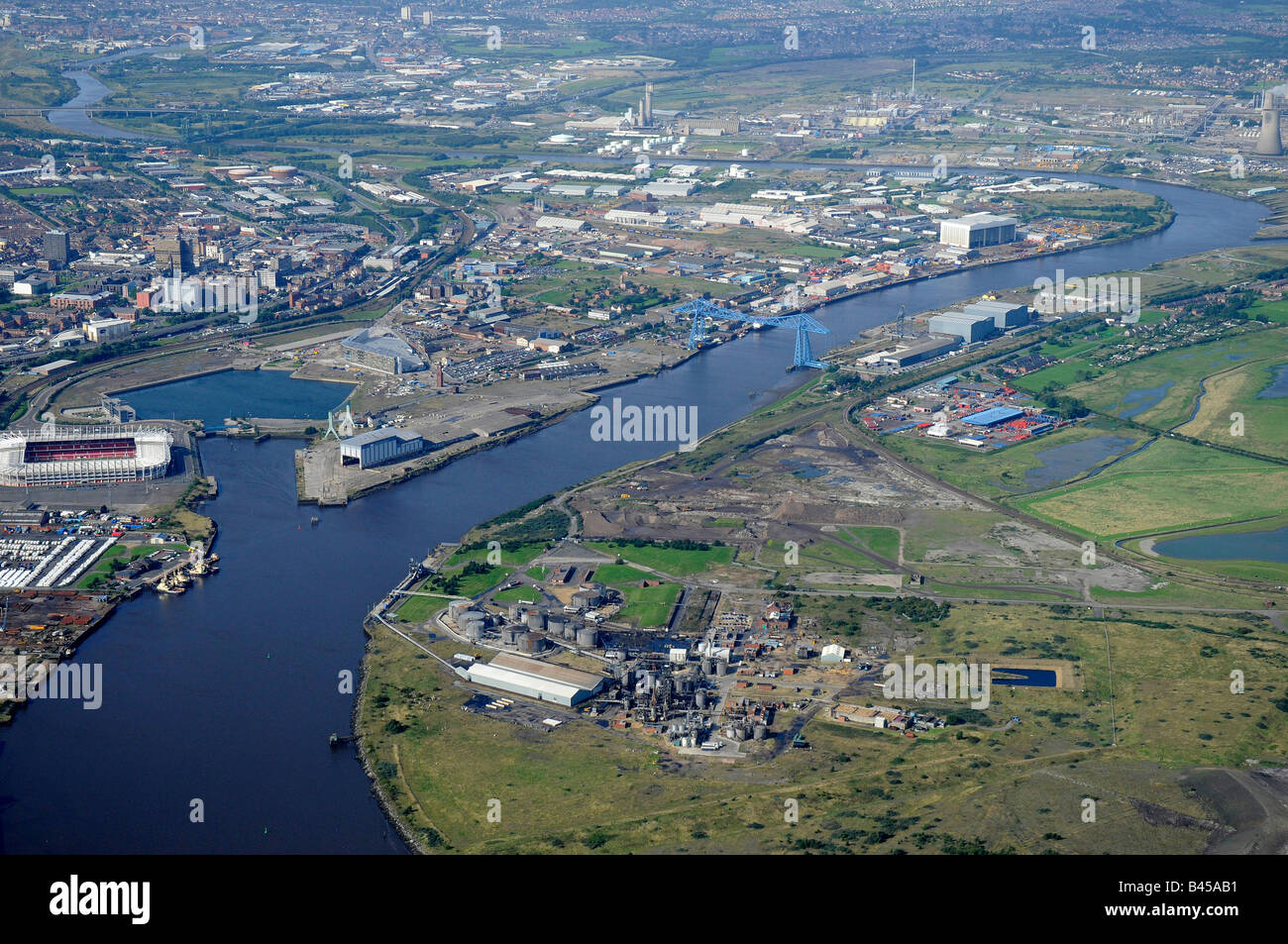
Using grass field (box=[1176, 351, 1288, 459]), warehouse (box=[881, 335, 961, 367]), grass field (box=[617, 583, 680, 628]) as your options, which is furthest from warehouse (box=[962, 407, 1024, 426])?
grass field (box=[617, 583, 680, 628])

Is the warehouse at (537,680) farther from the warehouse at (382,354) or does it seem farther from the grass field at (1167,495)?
the warehouse at (382,354)

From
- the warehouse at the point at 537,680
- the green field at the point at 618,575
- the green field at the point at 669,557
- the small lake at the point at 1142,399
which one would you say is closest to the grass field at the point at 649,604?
the green field at the point at 618,575

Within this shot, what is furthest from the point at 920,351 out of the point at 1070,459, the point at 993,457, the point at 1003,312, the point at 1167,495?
the point at 1167,495

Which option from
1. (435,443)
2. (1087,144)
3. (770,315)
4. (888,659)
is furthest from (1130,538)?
(1087,144)

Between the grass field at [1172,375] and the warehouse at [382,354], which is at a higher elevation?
the warehouse at [382,354]

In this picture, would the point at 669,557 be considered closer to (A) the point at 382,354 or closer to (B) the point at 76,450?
(B) the point at 76,450

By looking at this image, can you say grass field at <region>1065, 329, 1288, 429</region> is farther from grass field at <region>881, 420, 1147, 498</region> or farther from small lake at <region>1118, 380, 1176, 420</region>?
grass field at <region>881, 420, 1147, 498</region>
